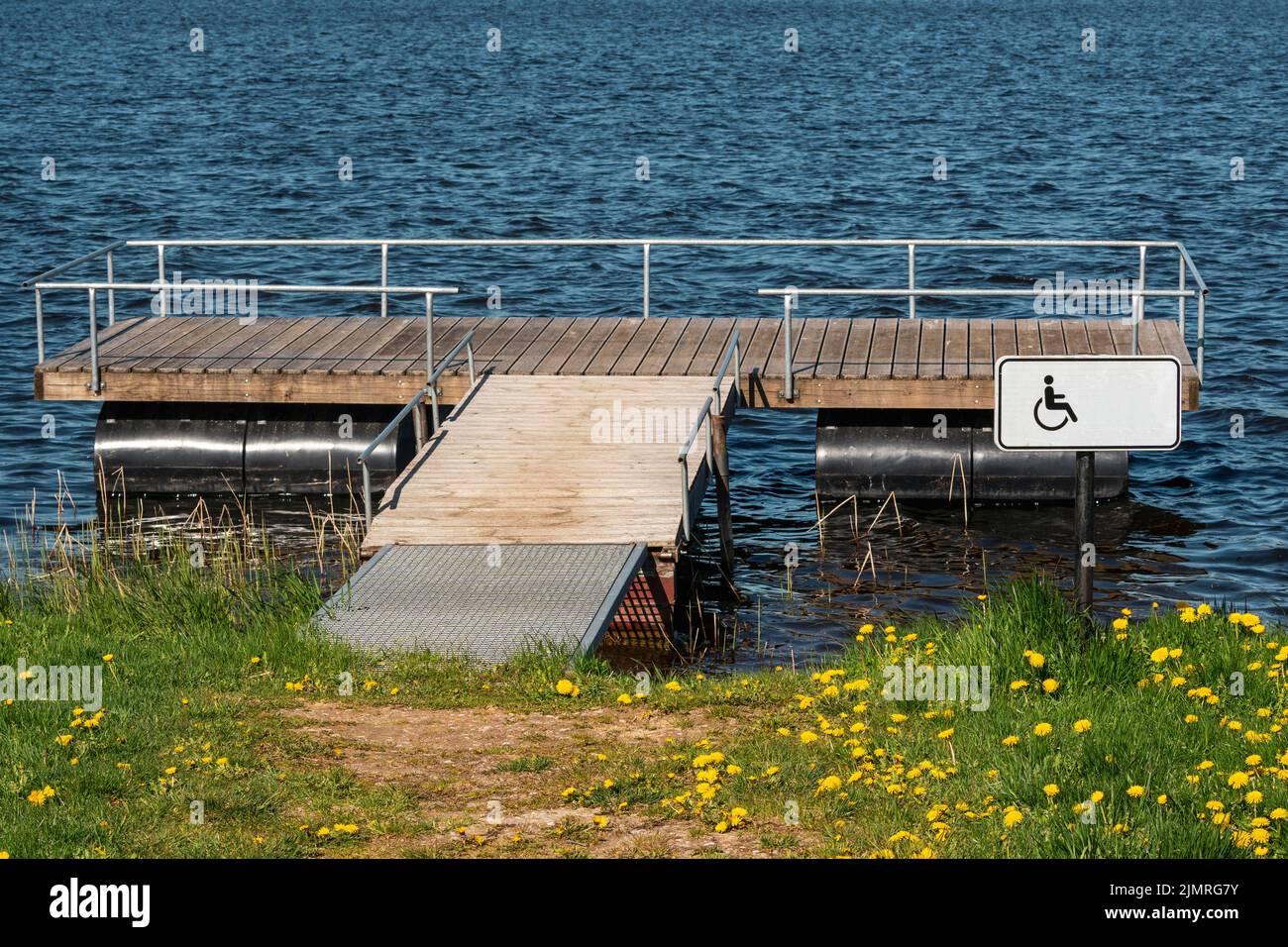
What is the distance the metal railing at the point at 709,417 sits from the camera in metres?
14.1

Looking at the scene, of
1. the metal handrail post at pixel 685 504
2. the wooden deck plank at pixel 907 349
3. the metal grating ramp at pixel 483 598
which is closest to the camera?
the metal grating ramp at pixel 483 598

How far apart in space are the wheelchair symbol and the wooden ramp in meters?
5.86

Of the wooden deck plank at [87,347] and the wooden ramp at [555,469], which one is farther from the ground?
the wooden deck plank at [87,347]

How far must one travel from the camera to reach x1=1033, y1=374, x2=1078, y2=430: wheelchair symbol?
27.1 feet

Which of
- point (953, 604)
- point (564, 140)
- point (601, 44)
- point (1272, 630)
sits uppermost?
point (601, 44)

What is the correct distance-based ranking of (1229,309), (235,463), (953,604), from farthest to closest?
(1229,309) → (235,463) → (953,604)

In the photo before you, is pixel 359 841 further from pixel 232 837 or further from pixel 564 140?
pixel 564 140

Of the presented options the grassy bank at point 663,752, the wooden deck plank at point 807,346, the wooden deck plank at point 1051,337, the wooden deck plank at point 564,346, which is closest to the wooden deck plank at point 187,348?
the wooden deck plank at point 564,346

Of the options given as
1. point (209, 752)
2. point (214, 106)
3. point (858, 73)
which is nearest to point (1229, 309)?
point (209, 752)

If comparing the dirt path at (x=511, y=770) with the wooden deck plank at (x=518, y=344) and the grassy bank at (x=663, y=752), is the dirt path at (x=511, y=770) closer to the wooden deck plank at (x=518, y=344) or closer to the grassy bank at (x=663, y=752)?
the grassy bank at (x=663, y=752)

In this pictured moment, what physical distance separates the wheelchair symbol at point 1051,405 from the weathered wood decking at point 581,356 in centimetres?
862

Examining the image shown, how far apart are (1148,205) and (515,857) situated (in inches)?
1323

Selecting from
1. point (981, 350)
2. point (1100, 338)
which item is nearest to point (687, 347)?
point (981, 350)

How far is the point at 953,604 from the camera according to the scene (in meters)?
15.3
